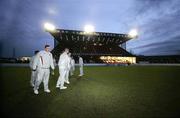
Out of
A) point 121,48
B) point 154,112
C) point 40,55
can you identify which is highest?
point 121,48

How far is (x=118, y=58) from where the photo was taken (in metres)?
71.3

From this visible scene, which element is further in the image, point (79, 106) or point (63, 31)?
point (63, 31)

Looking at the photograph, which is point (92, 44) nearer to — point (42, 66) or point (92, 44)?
point (92, 44)

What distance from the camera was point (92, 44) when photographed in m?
77.9

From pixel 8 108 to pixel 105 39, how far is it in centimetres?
6731

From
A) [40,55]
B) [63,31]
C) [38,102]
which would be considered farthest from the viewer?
[63,31]

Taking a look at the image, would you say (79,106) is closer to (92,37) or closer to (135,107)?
(135,107)

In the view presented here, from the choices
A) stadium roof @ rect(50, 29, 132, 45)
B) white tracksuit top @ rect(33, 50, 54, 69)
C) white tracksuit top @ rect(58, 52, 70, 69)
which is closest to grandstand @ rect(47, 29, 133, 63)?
stadium roof @ rect(50, 29, 132, 45)

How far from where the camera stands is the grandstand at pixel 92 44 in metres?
68.1

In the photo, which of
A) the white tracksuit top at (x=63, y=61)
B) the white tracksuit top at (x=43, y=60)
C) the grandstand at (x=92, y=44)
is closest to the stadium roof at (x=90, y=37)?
the grandstand at (x=92, y=44)

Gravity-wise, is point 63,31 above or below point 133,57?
above

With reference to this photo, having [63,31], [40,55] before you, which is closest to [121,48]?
[63,31]

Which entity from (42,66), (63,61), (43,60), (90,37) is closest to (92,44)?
(90,37)

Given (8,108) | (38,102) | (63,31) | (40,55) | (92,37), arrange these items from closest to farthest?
(8,108), (38,102), (40,55), (63,31), (92,37)
